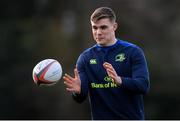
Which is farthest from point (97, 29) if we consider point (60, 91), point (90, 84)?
point (60, 91)

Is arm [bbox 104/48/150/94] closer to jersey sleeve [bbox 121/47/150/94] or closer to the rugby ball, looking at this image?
jersey sleeve [bbox 121/47/150/94]

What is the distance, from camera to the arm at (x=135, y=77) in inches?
429

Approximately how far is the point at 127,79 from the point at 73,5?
17336mm

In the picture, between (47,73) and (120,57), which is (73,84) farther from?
(120,57)

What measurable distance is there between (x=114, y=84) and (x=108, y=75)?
8.1 inches

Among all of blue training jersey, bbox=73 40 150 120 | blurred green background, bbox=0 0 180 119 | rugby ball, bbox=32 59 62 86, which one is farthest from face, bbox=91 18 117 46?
blurred green background, bbox=0 0 180 119

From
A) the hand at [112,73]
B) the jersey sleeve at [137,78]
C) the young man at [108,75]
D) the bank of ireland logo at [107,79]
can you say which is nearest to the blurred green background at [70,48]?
the young man at [108,75]

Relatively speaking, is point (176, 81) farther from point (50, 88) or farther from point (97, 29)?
point (97, 29)

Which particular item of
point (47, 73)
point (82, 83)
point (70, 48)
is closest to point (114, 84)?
point (82, 83)

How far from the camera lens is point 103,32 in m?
11.4

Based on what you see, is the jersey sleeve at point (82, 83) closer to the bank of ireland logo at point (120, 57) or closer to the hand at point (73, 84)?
the hand at point (73, 84)

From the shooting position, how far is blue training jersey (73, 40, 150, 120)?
450 inches

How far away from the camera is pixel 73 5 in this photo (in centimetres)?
2825

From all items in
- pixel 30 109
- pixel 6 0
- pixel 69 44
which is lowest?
pixel 30 109
